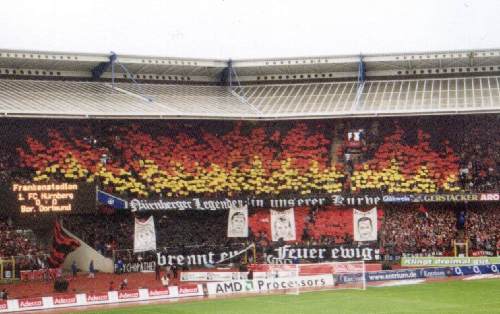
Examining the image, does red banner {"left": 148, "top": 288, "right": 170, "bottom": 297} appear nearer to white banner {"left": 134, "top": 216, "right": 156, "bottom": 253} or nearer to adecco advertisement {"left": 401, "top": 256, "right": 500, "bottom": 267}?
white banner {"left": 134, "top": 216, "right": 156, "bottom": 253}

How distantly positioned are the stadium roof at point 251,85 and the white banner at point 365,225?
20.0ft

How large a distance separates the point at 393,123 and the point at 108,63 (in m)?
19.7

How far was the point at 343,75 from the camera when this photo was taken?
172 ft

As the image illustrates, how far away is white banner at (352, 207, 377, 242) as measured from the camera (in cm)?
4381

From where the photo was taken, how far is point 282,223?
45.0 meters

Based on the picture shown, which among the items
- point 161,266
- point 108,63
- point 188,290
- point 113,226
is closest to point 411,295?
point 188,290

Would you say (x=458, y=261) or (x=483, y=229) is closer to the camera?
(x=458, y=261)

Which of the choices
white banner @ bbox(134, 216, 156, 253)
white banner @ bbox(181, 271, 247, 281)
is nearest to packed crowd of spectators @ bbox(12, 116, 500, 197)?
white banner @ bbox(134, 216, 156, 253)

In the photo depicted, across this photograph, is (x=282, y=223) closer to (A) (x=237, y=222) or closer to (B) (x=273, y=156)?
(A) (x=237, y=222)

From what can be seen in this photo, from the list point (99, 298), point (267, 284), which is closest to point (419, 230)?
point (267, 284)

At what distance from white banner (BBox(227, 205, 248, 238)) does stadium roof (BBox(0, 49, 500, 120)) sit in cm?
584

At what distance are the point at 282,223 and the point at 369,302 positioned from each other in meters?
14.4

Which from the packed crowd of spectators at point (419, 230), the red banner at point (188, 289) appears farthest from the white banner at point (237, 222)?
the red banner at point (188, 289)

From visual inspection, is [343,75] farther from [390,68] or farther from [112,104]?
Answer: [112,104]
